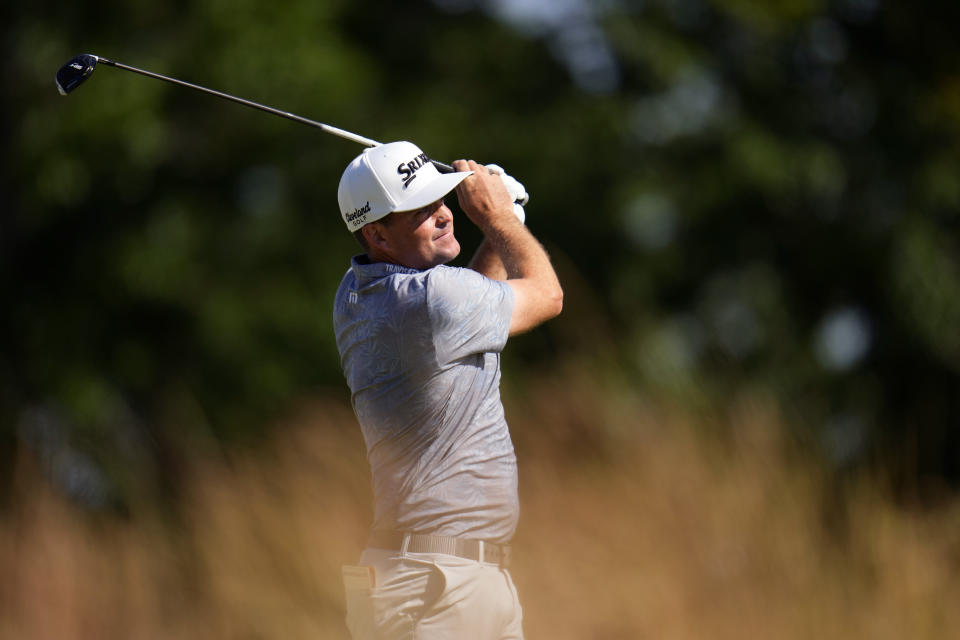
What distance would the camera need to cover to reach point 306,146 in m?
13.9

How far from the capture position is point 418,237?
155 inches

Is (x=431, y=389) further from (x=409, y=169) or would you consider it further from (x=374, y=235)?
(x=409, y=169)

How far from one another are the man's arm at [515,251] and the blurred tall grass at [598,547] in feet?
9.06

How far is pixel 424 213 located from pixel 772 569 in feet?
10.8

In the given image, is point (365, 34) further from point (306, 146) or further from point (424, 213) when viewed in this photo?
point (424, 213)

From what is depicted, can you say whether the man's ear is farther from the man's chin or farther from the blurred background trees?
the blurred background trees

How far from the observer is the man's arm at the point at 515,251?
3.88m

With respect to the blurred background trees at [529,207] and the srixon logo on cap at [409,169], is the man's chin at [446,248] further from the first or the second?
the blurred background trees at [529,207]

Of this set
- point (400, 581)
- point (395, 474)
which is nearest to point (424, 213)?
point (395, 474)

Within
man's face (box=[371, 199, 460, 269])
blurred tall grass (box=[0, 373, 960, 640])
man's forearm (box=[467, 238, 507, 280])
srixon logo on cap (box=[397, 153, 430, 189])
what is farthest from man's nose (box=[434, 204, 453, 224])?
blurred tall grass (box=[0, 373, 960, 640])

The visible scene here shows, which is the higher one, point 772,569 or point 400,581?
point 400,581

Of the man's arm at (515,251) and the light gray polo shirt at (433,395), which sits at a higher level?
the man's arm at (515,251)

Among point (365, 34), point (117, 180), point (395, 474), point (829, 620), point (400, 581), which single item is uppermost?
point (365, 34)

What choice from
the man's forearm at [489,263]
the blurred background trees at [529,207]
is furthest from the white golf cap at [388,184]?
the blurred background trees at [529,207]
